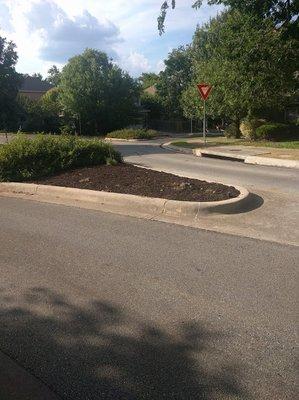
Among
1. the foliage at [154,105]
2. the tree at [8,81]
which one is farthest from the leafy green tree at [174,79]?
the tree at [8,81]

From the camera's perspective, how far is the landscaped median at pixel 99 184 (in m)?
7.71

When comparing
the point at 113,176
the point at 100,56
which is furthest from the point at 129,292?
the point at 100,56

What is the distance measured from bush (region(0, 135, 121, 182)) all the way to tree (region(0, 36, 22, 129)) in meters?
25.4

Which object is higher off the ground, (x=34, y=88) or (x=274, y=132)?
(x=34, y=88)

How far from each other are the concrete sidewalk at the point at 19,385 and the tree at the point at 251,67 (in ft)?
71.2

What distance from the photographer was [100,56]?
142 feet

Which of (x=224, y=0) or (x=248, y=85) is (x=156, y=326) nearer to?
(x=224, y=0)

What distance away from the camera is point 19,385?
310cm

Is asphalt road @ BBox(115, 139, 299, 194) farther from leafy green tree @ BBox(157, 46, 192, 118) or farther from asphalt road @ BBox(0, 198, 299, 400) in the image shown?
leafy green tree @ BBox(157, 46, 192, 118)

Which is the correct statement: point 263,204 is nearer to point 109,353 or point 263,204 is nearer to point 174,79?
point 109,353

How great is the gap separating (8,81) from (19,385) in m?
35.7

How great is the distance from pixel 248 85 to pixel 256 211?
1840cm

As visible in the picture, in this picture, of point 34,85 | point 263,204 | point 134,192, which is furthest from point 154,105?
point 263,204

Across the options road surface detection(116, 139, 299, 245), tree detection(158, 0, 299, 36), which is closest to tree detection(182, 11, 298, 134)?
tree detection(158, 0, 299, 36)
